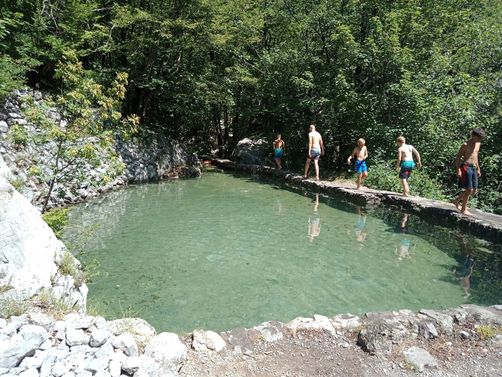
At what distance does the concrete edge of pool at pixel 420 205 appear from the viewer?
7.98 meters

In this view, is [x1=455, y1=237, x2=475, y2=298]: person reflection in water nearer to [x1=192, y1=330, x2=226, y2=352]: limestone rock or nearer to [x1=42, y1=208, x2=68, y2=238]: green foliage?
[x1=192, y1=330, x2=226, y2=352]: limestone rock

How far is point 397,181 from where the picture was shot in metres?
12.1

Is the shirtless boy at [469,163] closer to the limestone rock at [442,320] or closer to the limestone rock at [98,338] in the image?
the limestone rock at [442,320]

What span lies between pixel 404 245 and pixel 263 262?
306cm

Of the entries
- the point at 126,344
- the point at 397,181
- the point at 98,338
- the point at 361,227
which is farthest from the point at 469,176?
the point at 98,338

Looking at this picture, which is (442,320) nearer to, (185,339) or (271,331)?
(271,331)

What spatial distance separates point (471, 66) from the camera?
16312mm

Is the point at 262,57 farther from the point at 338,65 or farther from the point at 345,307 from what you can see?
the point at 345,307

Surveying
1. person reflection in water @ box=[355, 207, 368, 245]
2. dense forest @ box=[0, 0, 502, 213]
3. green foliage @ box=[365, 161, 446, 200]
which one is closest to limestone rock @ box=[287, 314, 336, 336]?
person reflection in water @ box=[355, 207, 368, 245]

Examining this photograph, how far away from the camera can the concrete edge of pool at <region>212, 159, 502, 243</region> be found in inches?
314

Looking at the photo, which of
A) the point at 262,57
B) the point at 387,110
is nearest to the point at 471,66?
the point at 387,110

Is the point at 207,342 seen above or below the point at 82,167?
Result: below

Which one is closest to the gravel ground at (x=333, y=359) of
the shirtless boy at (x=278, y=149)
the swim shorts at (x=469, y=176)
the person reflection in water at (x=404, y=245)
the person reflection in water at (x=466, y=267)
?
the person reflection in water at (x=466, y=267)

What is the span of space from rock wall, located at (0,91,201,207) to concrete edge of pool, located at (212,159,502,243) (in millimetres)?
4695
